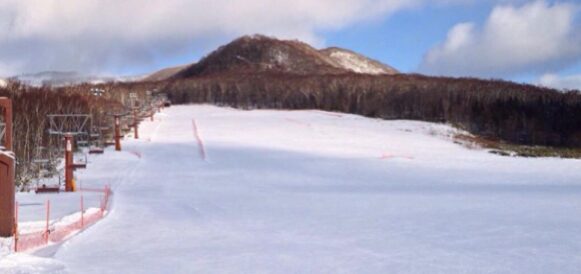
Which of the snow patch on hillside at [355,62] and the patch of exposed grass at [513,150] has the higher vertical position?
the snow patch on hillside at [355,62]

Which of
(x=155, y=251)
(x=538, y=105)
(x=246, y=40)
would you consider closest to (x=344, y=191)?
(x=155, y=251)

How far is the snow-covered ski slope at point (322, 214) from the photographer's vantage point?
8.61 meters

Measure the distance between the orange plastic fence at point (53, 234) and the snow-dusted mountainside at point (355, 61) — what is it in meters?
93.2

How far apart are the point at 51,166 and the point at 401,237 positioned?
12.5 metres

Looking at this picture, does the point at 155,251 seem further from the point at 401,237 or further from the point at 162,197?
the point at 162,197

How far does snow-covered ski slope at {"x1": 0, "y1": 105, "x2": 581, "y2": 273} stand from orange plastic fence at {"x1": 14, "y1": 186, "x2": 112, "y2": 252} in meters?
0.24

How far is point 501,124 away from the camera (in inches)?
1949

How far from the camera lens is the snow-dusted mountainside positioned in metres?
107

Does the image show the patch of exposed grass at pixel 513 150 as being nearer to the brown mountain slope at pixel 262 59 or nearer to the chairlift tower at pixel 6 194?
the chairlift tower at pixel 6 194

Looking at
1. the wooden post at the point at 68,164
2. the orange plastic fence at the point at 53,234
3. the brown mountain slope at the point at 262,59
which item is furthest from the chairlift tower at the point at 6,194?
the brown mountain slope at the point at 262,59

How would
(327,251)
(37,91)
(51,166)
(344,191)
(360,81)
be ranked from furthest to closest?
(360,81) < (37,91) < (51,166) < (344,191) < (327,251)

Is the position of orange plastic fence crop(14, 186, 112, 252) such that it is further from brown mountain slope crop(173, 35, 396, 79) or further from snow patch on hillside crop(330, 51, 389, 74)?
snow patch on hillside crop(330, 51, 389, 74)

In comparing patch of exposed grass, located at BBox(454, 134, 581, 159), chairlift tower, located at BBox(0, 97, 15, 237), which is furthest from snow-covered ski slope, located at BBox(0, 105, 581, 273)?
patch of exposed grass, located at BBox(454, 134, 581, 159)

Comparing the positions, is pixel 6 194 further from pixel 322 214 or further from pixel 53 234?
pixel 322 214
